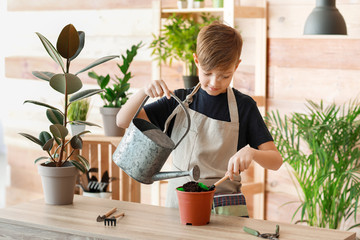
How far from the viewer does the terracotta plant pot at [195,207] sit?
200 centimetres

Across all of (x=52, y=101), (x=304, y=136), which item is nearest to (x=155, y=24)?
(x=304, y=136)

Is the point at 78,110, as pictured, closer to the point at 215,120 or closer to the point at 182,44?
the point at 182,44

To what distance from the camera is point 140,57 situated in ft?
14.2

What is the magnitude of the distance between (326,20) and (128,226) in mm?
1619

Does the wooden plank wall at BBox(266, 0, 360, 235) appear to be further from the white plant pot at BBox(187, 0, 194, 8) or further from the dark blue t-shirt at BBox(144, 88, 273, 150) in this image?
the dark blue t-shirt at BBox(144, 88, 273, 150)

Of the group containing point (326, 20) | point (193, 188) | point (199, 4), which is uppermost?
point (199, 4)

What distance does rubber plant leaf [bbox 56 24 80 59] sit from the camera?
2.30 meters

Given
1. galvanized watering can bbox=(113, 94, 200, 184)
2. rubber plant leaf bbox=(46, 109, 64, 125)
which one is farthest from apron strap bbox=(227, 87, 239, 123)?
rubber plant leaf bbox=(46, 109, 64, 125)

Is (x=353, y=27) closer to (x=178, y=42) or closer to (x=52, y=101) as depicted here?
(x=178, y=42)

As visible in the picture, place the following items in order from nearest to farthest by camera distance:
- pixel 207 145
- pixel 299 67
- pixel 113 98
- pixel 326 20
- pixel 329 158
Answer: pixel 207 145
pixel 326 20
pixel 329 158
pixel 113 98
pixel 299 67

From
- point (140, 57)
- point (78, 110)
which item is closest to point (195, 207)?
point (78, 110)

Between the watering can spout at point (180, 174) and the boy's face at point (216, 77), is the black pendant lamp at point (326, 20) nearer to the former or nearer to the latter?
the boy's face at point (216, 77)

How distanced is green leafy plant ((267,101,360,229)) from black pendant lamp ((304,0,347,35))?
16.5 inches

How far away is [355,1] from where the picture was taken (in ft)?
10.9
